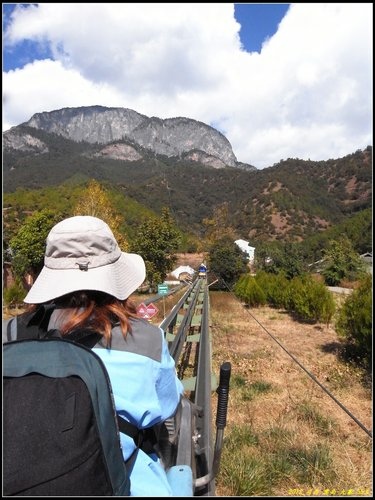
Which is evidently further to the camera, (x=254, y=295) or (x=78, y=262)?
(x=254, y=295)

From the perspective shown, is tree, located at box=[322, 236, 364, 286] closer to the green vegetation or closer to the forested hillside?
the green vegetation

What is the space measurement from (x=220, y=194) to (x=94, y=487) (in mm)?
135595

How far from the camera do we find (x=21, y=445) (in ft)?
3.28

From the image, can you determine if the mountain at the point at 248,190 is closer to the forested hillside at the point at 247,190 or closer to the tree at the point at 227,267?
the forested hillside at the point at 247,190

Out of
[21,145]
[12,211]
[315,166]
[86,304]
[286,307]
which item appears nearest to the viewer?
[86,304]

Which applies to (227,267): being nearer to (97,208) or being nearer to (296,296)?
(97,208)

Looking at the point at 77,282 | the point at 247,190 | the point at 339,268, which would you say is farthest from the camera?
the point at 247,190

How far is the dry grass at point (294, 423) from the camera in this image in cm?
317

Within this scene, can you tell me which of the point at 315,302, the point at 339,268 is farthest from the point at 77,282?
the point at 339,268

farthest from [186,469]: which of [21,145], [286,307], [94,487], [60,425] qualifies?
[21,145]

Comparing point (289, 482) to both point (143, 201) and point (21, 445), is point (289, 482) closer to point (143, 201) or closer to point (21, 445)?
point (21, 445)

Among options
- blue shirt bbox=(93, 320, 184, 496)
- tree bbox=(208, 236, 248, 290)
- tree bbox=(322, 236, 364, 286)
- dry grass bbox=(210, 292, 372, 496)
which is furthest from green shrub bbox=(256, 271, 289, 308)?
tree bbox=(322, 236, 364, 286)

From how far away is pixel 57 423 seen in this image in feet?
3.36

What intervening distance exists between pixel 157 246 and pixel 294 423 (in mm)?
32803
